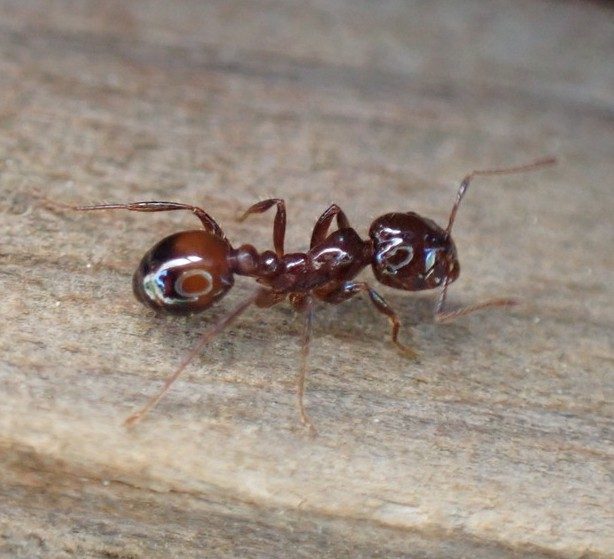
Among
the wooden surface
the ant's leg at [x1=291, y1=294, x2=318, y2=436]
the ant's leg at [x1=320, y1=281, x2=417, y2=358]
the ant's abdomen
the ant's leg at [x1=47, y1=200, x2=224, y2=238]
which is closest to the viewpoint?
the wooden surface

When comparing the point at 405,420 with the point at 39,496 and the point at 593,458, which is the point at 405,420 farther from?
the point at 39,496

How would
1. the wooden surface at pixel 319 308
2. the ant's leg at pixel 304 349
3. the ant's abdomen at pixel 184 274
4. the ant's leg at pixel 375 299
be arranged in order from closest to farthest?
the wooden surface at pixel 319 308, the ant's leg at pixel 304 349, the ant's abdomen at pixel 184 274, the ant's leg at pixel 375 299

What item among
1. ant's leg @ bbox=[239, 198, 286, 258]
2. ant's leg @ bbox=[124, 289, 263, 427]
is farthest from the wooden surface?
ant's leg @ bbox=[239, 198, 286, 258]

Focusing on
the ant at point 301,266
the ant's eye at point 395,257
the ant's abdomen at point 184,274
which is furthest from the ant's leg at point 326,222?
the ant's abdomen at point 184,274

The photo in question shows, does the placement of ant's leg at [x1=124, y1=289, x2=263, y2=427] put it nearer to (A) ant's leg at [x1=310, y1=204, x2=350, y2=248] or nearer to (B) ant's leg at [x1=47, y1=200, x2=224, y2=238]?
(B) ant's leg at [x1=47, y1=200, x2=224, y2=238]

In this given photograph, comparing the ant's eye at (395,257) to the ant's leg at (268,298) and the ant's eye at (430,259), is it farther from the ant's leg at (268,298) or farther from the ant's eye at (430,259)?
the ant's leg at (268,298)

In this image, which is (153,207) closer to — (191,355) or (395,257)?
(191,355)

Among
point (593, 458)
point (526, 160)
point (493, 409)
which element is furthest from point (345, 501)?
point (526, 160)
